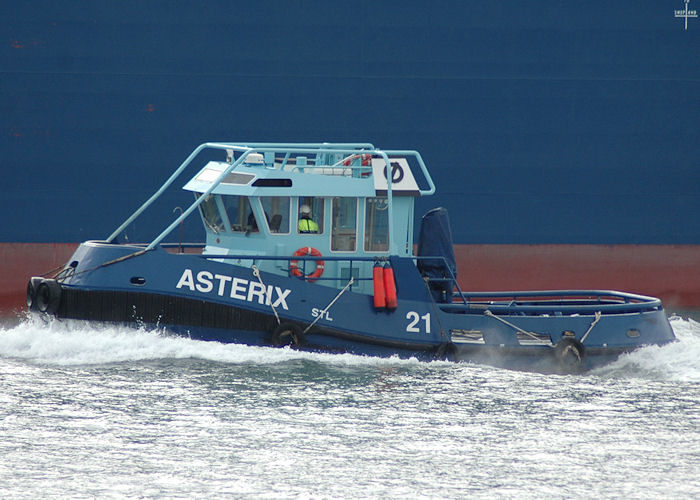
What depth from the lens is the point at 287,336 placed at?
422 inches

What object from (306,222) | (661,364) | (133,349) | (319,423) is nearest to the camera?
(319,423)

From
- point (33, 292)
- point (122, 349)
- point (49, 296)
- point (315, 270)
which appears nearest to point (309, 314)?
point (315, 270)

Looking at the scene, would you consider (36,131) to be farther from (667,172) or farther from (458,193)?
(667,172)

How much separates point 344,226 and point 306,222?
444mm

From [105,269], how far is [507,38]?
9.48 m

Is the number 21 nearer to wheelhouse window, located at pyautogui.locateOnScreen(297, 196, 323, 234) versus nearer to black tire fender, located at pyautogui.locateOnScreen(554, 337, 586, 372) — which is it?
wheelhouse window, located at pyautogui.locateOnScreen(297, 196, 323, 234)

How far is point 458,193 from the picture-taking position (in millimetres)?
17250

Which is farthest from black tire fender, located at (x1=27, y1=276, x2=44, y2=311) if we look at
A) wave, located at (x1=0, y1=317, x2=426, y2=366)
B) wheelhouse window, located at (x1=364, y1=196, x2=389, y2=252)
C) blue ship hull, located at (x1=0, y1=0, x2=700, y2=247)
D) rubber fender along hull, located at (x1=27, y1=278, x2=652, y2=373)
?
blue ship hull, located at (x1=0, y1=0, x2=700, y2=247)

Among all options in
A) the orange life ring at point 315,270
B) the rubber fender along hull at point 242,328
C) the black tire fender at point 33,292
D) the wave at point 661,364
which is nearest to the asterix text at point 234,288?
the rubber fender along hull at point 242,328

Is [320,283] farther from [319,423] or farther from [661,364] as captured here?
[661,364]

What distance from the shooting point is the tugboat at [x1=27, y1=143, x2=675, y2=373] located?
34.6 ft

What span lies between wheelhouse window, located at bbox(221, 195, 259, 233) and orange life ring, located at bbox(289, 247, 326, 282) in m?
0.53

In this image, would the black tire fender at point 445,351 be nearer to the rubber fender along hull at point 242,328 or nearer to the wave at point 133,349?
the rubber fender along hull at point 242,328

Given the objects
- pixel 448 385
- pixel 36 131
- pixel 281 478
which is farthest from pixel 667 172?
pixel 281 478
